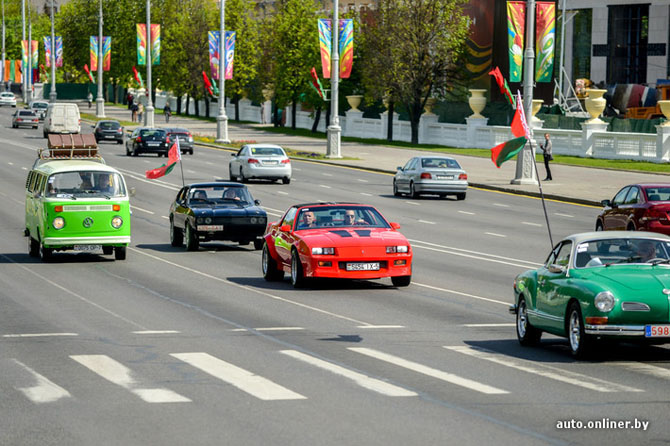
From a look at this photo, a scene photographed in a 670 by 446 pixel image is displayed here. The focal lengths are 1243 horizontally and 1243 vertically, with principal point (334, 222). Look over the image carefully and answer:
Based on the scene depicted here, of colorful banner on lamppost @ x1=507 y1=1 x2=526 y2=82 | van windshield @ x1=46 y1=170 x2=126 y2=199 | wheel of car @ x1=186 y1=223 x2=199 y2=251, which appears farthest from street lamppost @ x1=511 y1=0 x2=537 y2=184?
van windshield @ x1=46 y1=170 x2=126 y2=199

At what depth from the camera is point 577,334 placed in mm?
14156

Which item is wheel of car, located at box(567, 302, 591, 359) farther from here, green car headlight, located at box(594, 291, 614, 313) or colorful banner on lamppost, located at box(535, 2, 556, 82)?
colorful banner on lamppost, located at box(535, 2, 556, 82)

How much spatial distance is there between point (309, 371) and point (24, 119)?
87898mm

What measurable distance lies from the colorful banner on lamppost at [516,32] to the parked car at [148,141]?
72.3 feet

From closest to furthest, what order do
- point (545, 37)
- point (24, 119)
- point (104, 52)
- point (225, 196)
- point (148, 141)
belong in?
point (225, 196)
point (545, 37)
point (148, 141)
point (24, 119)
point (104, 52)

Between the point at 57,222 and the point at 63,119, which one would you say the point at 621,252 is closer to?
the point at 57,222

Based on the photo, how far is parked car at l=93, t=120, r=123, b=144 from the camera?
7931 centimetres

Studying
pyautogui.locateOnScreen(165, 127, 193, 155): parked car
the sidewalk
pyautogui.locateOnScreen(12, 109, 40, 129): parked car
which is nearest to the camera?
the sidewalk

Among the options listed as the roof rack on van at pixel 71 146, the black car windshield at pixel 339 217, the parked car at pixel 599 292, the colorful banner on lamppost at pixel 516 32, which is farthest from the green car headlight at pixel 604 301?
the colorful banner on lamppost at pixel 516 32

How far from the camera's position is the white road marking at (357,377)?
12.1m

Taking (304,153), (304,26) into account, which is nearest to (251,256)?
(304,153)

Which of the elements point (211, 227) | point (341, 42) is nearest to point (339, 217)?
point (211, 227)

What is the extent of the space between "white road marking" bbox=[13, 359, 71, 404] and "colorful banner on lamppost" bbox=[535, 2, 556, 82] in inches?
1592

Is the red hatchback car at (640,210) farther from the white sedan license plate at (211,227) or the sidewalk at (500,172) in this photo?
the sidewalk at (500,172)
